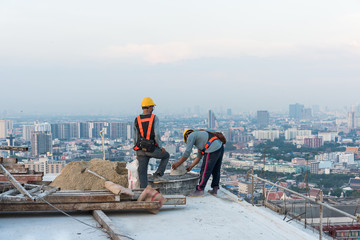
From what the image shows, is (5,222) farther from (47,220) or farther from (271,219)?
(271,219)

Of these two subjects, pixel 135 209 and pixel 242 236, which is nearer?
pixel 242 236

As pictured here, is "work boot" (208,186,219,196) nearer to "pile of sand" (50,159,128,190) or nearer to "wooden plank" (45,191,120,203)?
"pile of sand" (50,159,128,190)

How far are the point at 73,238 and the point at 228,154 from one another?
55.2m

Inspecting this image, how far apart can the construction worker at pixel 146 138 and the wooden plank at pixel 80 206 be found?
887 millimetres

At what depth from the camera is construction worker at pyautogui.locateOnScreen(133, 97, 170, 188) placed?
6.22 m

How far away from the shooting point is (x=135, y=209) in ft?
18.1

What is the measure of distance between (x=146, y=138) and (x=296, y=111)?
15423cm

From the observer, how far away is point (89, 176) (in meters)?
7.42

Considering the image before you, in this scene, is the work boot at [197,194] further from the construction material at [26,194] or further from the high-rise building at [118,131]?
the high-rise building at [118,131]

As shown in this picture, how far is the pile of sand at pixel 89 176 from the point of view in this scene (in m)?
7.22

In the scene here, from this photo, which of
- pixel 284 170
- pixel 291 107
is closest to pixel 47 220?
pixel 284 170

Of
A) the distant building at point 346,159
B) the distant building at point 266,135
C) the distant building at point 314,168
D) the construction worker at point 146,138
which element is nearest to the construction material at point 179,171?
the construction worker at point 146,138

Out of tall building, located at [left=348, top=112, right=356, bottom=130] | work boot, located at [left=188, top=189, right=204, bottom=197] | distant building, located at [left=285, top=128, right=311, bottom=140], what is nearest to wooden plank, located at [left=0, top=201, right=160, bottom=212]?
work boot, located at [left=188, top=189, right=204, bottom=197]

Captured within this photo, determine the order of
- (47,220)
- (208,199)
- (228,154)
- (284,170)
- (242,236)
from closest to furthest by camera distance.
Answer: (242,236) → (47,220) → (208,199) → (284,170) → (228,154)
